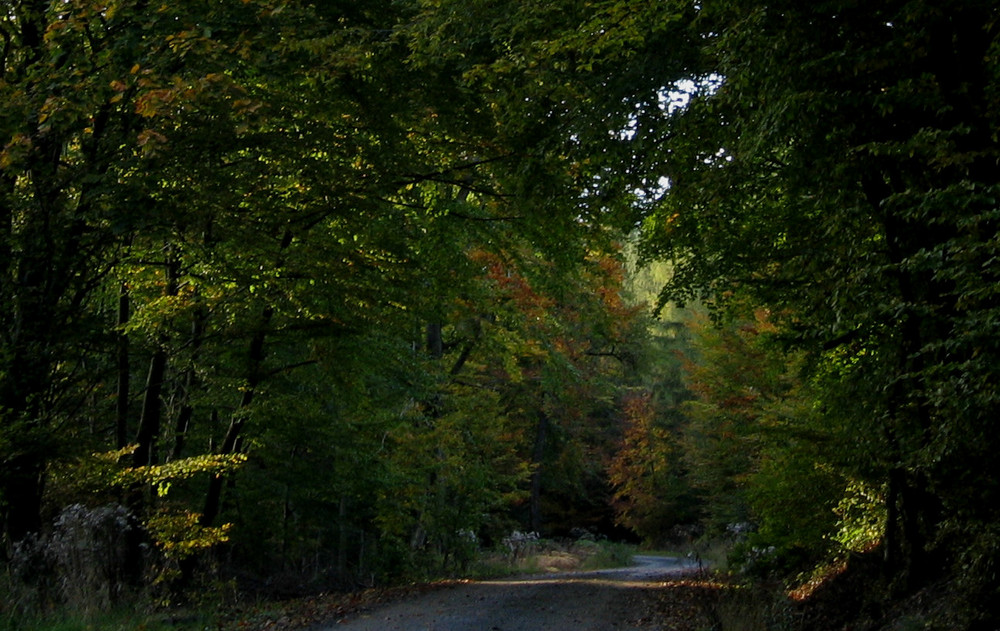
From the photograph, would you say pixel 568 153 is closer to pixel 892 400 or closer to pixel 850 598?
pixel 892 400

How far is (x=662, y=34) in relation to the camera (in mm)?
9367

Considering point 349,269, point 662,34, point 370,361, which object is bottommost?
point 370,361

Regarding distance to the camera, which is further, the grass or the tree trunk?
the tree trunk

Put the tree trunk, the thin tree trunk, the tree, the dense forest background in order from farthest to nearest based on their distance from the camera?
the tree trunk, the thin tree trunk, the dense forest background, the tree

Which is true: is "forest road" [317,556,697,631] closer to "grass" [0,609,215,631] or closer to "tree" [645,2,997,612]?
"grass" [0,609,215,631]

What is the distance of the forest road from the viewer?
993cm

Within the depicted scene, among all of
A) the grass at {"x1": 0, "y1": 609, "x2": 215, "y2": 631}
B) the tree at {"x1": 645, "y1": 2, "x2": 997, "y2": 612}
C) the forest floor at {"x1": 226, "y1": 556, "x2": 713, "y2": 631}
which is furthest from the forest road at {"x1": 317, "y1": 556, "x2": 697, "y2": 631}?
the tree at {"x1": 645, "y1": 2, "x2": 997, "y2": 612}

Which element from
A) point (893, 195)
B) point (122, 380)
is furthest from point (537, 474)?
point (893, 195)

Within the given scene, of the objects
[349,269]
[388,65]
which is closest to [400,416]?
[349,269]

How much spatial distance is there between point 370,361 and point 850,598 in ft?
25.4

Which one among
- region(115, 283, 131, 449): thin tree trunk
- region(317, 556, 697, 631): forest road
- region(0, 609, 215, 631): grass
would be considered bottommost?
region(317, 556, 697, 631): forest road

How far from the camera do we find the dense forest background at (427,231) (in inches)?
275

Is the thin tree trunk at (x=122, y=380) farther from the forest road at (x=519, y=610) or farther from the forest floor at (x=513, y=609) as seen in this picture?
the forest road at (x=519, y=610)

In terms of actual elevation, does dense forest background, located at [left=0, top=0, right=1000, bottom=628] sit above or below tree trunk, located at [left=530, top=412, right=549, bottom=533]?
above
